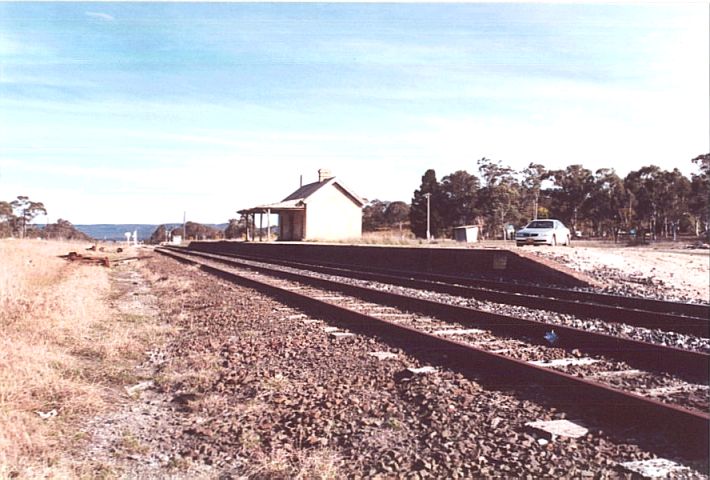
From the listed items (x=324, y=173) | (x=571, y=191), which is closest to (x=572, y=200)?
(x=571, y=191)

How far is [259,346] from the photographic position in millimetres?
6848

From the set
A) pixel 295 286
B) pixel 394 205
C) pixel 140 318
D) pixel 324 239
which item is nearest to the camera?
pixel 140 318

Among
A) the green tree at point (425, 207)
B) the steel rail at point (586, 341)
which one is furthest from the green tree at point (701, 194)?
the steel rail at point (586, 341)

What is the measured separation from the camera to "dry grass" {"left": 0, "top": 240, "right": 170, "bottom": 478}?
3574 mm

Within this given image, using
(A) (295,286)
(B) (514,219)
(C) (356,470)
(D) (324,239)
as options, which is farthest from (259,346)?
(B) (514,219)

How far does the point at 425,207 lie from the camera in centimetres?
7019

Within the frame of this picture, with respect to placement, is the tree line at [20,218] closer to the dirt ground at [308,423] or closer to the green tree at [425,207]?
the green tree at [425,207]

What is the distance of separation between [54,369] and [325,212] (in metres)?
40.8

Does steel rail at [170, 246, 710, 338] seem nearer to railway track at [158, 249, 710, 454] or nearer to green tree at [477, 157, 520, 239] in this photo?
railway track at [158, 249, 710, 454]

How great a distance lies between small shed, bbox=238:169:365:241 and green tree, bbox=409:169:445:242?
19.6m

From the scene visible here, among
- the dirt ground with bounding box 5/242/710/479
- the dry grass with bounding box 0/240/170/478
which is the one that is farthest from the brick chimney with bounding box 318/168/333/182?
the dirt ground with bounding box 5/242/710/479

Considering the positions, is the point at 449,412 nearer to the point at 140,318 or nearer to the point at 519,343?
the point at 519,343

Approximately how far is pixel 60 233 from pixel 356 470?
314 ft

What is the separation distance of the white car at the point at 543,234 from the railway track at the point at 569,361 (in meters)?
16.9
